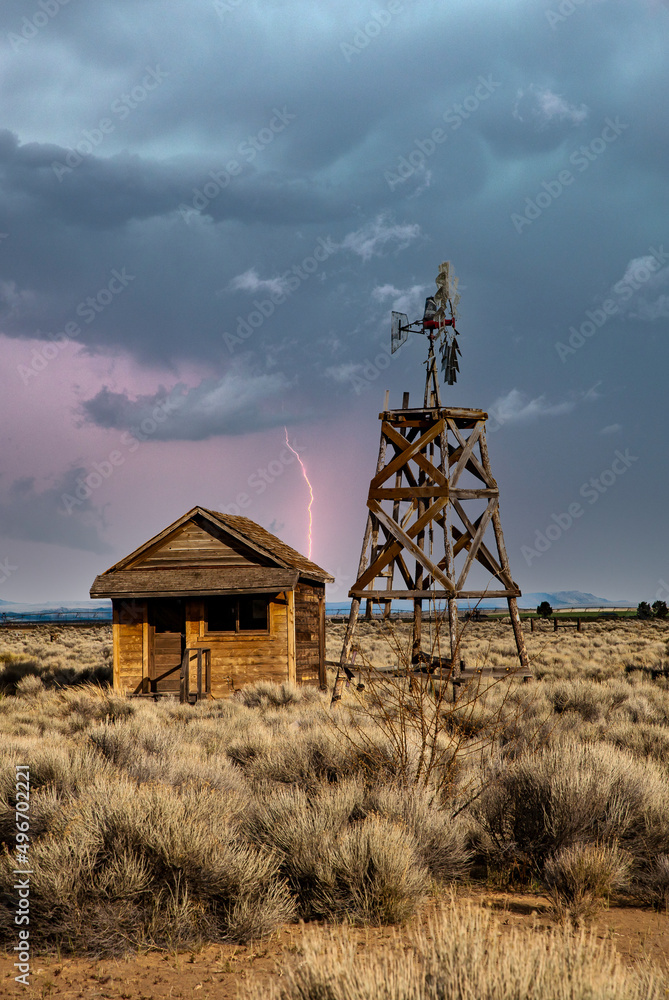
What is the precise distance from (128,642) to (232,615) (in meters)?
2.45

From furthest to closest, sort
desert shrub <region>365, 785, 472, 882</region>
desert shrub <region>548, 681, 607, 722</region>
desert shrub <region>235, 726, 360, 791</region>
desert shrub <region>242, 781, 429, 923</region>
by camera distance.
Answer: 1. desert shrub <region>548, 681, 607, 722</region>
2. desert shrub <region>235, 726, 360, 791</region>
3. desert shrub <region>365, 785, 472, 882</region>
4. desert shrub <region>242, 781, 429, 923</region>

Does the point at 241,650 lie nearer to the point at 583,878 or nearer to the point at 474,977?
the point at 583,878

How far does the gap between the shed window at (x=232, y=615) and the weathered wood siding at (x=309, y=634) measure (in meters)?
0.84

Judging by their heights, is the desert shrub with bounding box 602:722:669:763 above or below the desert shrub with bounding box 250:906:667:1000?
below

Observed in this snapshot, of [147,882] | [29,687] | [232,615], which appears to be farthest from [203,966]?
[29,687]

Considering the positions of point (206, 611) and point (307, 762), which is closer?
point (307, 762)

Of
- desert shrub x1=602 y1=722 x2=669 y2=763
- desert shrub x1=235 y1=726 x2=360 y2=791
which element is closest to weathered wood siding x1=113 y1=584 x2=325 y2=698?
desert shrub x1=235 y1=726 x2=360 y2=791

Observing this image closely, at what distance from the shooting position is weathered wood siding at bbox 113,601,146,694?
681 inches

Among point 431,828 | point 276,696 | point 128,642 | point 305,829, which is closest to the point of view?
point 305,829

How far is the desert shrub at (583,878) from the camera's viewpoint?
16.6 feet

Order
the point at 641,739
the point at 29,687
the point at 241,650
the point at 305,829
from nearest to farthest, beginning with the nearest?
the point at 305,829
the point at 641,739
the point at 241,650
the point at 29,687

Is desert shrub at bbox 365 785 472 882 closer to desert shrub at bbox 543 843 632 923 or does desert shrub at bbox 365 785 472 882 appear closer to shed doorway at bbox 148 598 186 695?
desert shrub at bbox 543 843 632 923

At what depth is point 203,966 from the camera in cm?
438

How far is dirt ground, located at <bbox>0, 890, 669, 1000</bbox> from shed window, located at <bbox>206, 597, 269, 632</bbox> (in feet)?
42.4
